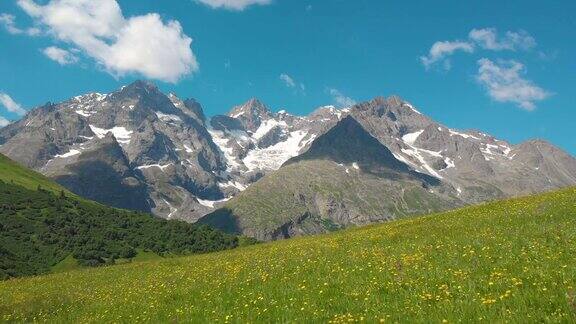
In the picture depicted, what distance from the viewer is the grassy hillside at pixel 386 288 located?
13.0m

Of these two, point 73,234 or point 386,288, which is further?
point 73,234

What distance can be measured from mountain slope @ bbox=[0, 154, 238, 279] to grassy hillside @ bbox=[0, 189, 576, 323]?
76.6m

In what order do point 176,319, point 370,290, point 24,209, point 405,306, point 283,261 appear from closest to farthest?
point 405,306 → point 370,290 → point 176,319 → point 283,261 → point 24,209

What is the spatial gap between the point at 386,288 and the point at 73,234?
141553 millimetres

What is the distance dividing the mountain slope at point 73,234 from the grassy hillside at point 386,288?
76570mm

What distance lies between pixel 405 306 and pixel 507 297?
8.42ft

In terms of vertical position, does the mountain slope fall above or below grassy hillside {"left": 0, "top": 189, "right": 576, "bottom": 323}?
above

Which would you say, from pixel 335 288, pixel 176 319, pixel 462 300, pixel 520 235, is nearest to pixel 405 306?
pixel 462 300

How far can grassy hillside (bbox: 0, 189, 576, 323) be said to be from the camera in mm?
13023

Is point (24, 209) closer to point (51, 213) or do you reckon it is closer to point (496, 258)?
point (51, 213)

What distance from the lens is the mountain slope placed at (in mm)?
119750

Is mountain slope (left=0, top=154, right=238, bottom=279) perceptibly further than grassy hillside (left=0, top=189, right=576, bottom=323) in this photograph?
Yes

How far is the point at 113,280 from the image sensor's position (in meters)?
36.9

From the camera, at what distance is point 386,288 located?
54.5ft
